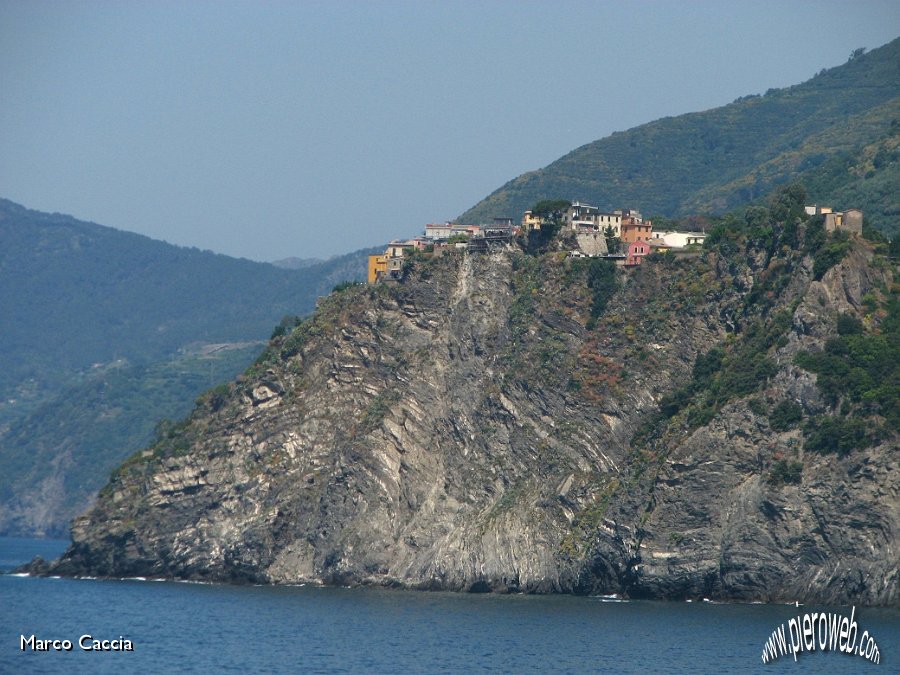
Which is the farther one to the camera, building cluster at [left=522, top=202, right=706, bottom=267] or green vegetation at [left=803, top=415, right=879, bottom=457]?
building cluster at [left=522, top=202, right=706, bottom=267]

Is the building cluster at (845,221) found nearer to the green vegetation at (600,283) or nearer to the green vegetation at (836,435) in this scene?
the green vegetation at (600,283)

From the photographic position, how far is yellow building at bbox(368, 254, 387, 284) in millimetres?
115850

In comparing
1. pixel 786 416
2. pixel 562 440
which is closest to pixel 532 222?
pixel 562 440

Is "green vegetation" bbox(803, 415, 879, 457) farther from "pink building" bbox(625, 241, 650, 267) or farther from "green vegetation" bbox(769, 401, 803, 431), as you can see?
"pink building" bbox(625, 241, 650, 267)

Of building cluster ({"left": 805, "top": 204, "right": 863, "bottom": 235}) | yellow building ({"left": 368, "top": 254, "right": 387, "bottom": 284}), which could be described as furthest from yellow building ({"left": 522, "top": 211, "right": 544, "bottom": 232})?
building cluster ({"left": 805, "top": 204, "right": 863, "bottom": 235})

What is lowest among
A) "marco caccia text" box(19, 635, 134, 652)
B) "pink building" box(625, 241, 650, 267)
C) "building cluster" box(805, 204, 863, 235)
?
"marco caccia text" box(19, 635, 134, 652)

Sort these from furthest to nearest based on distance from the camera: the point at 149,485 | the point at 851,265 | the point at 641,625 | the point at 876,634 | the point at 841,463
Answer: the point at 149,485 < the point at 851,265 < the point at 841,463 < the point at 641,625 < the point at 876,634

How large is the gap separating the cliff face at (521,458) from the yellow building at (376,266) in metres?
3.44

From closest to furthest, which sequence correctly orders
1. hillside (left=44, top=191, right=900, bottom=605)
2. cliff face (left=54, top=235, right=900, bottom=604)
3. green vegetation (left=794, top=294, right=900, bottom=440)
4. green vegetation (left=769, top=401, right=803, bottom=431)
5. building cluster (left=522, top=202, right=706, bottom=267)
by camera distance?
1. green vegetation (left=794, top=294, right=900, bottom=440)
2. hillside (left=44, top=191, right=900, bottom=605)
3. cliff face (left=54, top=235, right=900, bottom=604)
4. green vegetation (left=769, top=401, right=803, bottom=431)
5. building cluster (left=522, top=202, right=706, bottom=267)

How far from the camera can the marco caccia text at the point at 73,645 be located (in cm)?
7406

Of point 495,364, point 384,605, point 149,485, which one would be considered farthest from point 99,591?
point 495,364

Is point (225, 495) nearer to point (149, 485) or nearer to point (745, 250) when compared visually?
point (149, 485)

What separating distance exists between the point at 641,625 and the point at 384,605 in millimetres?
15415

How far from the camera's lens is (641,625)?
266 feet
